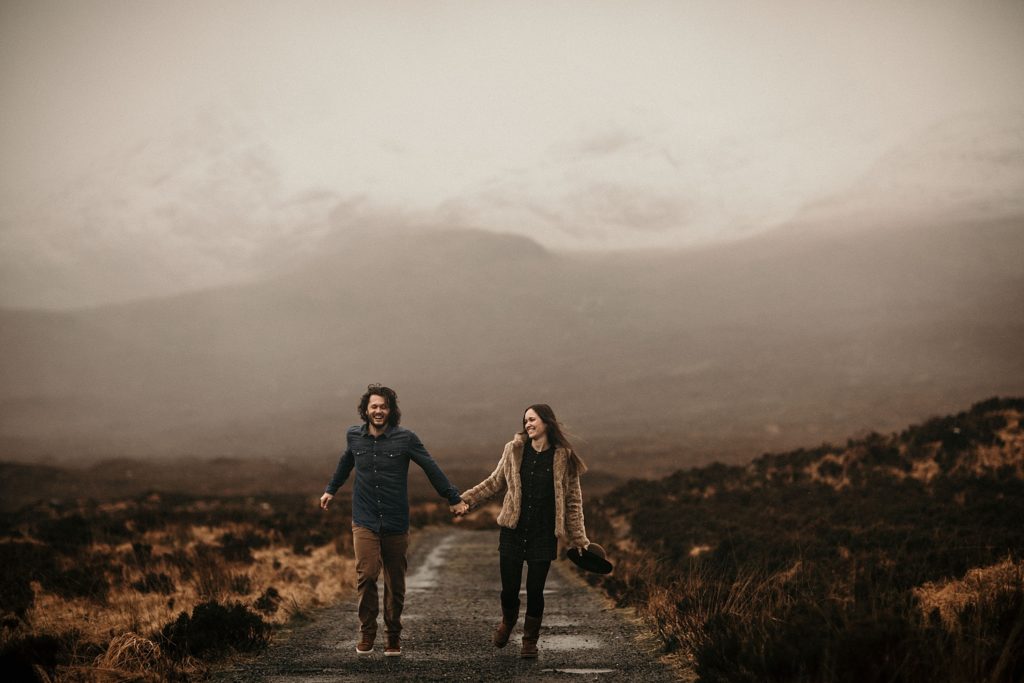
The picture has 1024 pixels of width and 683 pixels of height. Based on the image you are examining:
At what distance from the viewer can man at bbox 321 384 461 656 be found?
7.40m

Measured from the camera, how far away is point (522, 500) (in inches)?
283

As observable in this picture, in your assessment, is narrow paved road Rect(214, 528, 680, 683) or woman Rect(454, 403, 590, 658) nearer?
narrow paved road Rect(214, 528, 680, 683)

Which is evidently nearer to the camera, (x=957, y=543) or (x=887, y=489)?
(x=957, y=543)

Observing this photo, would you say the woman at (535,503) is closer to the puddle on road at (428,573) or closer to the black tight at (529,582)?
the black tight at (529,582)

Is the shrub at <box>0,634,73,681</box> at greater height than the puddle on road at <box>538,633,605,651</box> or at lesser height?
greater

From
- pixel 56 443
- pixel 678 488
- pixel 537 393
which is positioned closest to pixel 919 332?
pixel 537 393

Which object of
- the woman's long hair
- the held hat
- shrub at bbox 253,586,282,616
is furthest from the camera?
shrub at bbox 253,586,282,616

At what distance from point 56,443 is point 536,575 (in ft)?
601

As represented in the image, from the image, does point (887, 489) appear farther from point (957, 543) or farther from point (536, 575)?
point (536, 575)

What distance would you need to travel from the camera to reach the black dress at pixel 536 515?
23.4 feet

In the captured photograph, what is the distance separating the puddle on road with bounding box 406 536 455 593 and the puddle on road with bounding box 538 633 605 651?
462 centimetres

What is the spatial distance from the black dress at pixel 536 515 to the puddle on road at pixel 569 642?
1221mm

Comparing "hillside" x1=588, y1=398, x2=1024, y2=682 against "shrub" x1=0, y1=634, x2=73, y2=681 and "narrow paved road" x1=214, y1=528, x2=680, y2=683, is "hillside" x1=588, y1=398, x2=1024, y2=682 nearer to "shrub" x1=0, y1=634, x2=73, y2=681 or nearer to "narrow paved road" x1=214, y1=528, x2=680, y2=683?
"narrow paved road" x1=214, y1=528, x2=680, y2=683

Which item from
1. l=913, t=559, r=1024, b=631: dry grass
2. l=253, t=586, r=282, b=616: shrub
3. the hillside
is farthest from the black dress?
l=253, t=586, r=282, b=616: shrub
